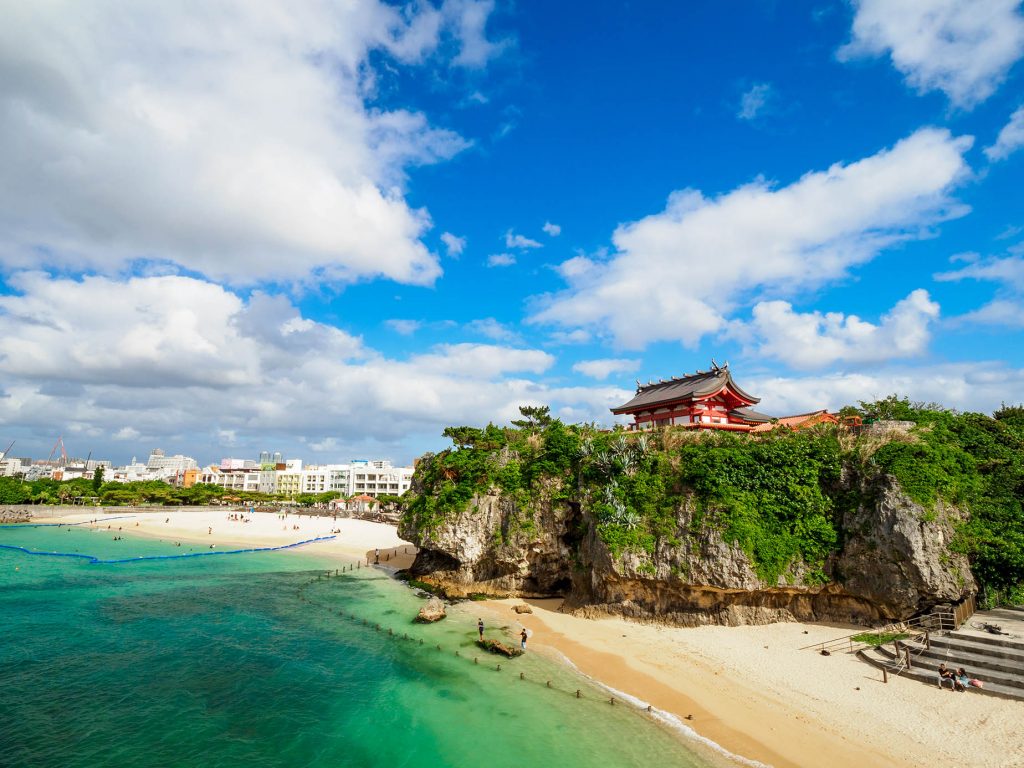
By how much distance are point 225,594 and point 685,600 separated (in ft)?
115

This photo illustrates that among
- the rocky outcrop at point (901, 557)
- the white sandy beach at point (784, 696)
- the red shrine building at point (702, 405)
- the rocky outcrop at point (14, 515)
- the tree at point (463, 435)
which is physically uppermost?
the red shrine building at point (702, 405)

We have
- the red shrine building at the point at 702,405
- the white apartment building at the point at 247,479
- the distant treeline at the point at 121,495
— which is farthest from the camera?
the white apartment building at the point at 247,479

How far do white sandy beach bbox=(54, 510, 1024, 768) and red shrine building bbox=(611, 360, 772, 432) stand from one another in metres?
17.4

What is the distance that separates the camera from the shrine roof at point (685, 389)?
41.0 metres

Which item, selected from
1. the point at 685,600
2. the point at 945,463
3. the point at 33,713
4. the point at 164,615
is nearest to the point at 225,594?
the point at 164,615

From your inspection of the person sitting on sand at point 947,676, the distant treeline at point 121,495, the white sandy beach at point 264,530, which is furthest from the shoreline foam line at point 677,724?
the distant treeline at point 121,495

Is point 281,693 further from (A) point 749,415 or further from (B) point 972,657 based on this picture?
(A) point 749,415

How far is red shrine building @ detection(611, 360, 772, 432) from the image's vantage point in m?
41.0

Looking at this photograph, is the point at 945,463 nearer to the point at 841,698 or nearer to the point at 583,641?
the point at 841,698

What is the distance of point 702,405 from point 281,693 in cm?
3534

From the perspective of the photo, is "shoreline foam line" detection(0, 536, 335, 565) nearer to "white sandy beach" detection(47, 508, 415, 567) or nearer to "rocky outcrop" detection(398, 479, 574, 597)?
"white sandy beach" detection(47, 508, 415, 567)

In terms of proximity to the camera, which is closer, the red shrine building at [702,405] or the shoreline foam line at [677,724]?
the shoreline foam line at [677,724]

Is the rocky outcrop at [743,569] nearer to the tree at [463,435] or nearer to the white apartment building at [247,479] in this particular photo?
the tree at [463,435]

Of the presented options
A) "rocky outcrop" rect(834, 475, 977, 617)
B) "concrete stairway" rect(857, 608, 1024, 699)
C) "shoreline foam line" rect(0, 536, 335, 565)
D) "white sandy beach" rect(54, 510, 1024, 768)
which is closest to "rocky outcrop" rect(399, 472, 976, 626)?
"rocky outcrop" rect(834, 475, 977, 617)
